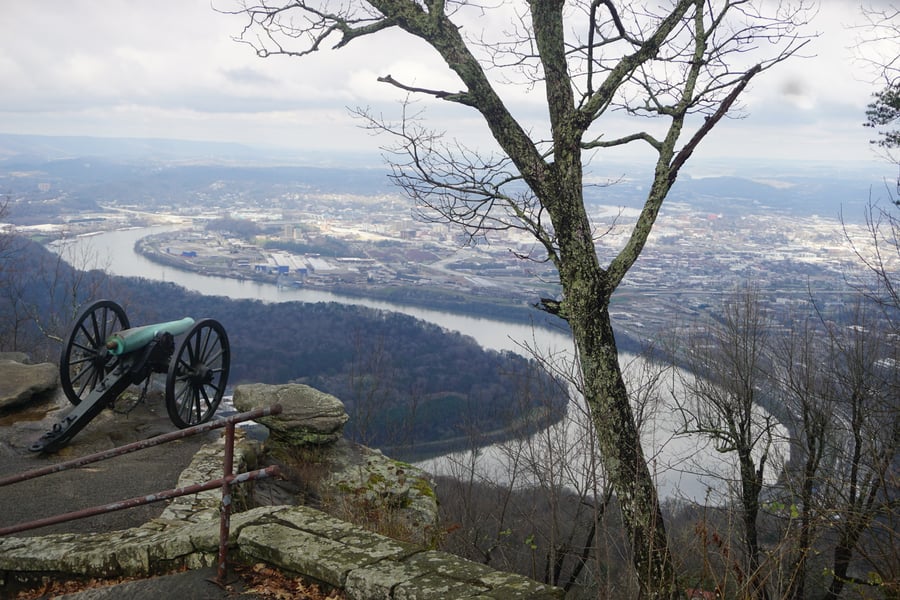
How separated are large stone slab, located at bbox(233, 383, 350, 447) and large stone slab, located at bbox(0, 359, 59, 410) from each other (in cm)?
245

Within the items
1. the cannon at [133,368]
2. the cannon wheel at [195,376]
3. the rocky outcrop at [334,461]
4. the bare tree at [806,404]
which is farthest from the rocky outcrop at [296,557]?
the bare tree at [806,404]

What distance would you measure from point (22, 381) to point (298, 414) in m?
3.46

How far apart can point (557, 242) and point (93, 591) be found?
11.4 ft

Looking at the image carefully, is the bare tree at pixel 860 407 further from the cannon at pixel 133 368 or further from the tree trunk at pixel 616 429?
the cannon at pixel 133 368

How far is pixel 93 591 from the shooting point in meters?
3.88

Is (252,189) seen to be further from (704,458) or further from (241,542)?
(241,542)

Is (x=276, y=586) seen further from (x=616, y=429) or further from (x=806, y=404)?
(x=806, y=404)

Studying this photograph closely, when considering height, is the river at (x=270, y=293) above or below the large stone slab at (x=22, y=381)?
below

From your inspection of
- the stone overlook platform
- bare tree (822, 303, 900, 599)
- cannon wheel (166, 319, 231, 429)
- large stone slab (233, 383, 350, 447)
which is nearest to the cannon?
cannon wheel (166, 319, 231, 429)

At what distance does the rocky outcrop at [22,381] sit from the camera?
8.28 metres

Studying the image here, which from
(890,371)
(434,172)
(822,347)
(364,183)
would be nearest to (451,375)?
(822,347)

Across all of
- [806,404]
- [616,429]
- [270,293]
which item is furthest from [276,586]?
[270,293]

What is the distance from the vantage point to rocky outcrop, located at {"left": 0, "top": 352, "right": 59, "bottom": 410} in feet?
27.2

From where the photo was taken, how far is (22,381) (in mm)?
8641
